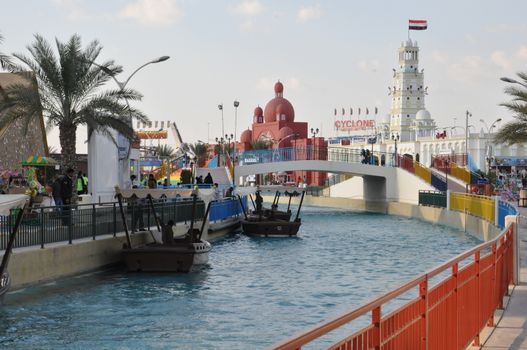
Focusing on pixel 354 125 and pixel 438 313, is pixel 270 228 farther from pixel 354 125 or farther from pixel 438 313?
pixel 354 125

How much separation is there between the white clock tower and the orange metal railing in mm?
135950

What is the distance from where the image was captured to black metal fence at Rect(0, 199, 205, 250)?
2188cm

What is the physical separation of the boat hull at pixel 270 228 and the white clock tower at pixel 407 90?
108 meters

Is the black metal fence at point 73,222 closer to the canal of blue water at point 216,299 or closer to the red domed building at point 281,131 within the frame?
the canal of blue water at point 216,299

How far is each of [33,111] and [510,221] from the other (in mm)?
18322

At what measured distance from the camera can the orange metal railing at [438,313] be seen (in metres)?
5.52

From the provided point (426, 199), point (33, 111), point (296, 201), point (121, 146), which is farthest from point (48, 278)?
point (296, 201)

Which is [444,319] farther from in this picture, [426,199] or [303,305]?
[426,199]

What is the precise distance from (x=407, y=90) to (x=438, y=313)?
143 meters

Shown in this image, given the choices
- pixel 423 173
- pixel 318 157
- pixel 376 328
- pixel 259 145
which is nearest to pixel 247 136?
pixel 259 145

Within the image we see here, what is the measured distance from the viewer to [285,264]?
96.9ft

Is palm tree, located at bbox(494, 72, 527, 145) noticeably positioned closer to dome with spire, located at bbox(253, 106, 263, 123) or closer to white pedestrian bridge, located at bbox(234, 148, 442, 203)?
white pedestrian bridge, located at bbox(234, 148, 442, 203)

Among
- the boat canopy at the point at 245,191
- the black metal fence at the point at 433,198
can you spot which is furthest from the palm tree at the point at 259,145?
the boat canopy at the point at 245,191

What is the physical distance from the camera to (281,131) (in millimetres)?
124188
